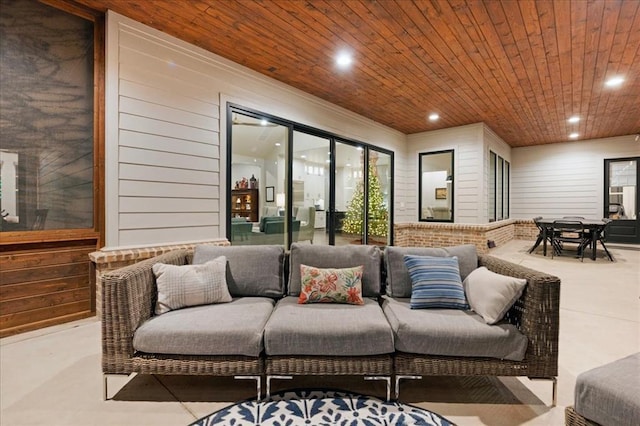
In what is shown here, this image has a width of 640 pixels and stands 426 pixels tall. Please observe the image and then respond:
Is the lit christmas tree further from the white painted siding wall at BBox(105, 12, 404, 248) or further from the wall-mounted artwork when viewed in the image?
the white painted siding wall at BBox(105, 12, 404, 248)

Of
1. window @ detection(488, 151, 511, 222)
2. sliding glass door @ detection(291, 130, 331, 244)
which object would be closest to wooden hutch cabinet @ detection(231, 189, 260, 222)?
sliding glass door @ detection(291, 130, 331, 244)

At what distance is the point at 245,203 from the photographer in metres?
4.30

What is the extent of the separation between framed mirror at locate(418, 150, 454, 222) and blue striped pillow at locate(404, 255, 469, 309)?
5151mm

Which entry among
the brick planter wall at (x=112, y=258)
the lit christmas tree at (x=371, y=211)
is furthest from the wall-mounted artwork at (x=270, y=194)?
the lit christmas tree at (x=371, y=211)

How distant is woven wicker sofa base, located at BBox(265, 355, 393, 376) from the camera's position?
1.80m

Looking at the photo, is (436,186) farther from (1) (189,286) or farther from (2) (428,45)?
(1) (189,286)

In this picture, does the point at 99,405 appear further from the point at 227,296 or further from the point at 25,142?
the point at 25,142

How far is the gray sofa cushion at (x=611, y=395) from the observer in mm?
1152

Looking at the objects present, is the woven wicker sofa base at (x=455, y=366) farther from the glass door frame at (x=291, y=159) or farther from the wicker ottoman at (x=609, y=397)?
the glass door frame at (x=291, y=159)

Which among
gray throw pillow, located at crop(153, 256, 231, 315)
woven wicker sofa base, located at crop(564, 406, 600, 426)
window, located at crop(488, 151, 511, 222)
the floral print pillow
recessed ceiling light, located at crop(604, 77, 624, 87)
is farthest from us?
window, located at crop(488, 151, 511, 222)

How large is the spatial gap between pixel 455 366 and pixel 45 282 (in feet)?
11.5

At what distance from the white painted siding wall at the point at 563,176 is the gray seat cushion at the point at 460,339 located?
31.1ft

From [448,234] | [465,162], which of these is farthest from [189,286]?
[465,162]

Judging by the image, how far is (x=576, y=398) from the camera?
51.7 inches
